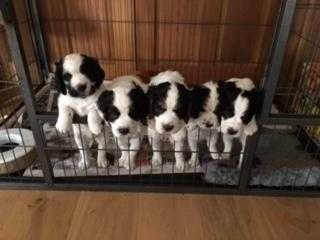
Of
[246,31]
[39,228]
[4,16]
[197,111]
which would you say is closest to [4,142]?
[39,228]

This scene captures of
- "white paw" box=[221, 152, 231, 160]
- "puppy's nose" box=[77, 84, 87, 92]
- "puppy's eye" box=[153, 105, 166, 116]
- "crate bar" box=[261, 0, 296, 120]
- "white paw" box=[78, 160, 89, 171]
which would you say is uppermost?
"crate bar" box=[261, 0, 296, 120]

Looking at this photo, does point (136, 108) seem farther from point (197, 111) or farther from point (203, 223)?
point (203, 223)

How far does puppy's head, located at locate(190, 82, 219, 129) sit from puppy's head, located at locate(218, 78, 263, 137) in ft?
0.09

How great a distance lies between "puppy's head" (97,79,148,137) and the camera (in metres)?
1.33

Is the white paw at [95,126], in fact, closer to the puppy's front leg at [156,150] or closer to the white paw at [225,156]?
the puppy's front leg at [156,150]

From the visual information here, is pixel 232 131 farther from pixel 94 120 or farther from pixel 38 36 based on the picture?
pixel 38 36

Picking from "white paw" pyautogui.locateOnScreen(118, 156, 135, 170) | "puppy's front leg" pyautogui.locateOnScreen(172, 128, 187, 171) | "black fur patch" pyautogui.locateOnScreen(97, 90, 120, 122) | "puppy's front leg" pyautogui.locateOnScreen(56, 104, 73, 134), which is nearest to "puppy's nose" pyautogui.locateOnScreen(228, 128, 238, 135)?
"puppy's front leg" pyautogui.locateOnScreen(172, 128, 187, 171)

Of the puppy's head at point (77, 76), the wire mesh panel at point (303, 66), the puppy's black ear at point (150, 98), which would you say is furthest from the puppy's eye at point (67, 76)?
the wire mesh panel at point (303, 66)

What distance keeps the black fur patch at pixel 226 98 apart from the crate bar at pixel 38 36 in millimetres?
1517

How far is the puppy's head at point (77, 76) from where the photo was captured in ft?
4.46

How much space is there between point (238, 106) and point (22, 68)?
2.92ft

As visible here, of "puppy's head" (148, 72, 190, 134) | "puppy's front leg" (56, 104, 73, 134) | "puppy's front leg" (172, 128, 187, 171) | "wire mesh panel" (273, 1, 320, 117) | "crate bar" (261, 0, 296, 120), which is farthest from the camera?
"wire mesh panel" (273, 1, 320, 117)

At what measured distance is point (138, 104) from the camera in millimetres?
1351

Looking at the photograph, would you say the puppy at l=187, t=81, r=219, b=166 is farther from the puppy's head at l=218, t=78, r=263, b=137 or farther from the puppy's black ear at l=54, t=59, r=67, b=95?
the puppy's black ear at l=54, t=59, r=67, b=95
